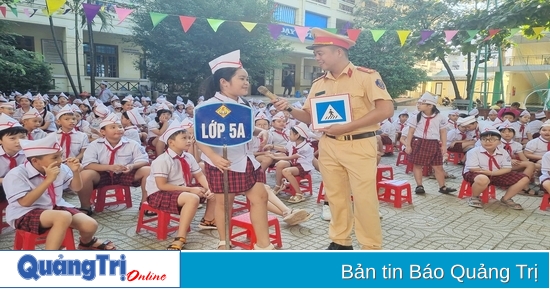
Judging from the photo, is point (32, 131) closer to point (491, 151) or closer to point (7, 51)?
point (491, 151)

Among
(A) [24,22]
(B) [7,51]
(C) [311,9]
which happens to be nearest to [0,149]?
(B) [7,51]

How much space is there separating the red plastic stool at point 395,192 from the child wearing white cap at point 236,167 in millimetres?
2637

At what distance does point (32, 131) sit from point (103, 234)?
2.39 m

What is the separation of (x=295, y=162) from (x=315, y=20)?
22.1m

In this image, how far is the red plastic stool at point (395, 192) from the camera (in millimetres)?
5359

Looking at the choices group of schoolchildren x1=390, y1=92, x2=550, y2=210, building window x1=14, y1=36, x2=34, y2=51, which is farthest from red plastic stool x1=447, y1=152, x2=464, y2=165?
building window x1=14, y1=36, x2=34, y2=51

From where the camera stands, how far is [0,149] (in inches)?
162

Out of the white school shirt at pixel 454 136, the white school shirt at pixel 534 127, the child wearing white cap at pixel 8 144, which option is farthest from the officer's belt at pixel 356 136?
the white school shirt at pixel 534 127

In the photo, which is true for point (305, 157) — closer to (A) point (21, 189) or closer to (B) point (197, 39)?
(A) point (21, 189)

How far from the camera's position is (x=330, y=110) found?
3.19m

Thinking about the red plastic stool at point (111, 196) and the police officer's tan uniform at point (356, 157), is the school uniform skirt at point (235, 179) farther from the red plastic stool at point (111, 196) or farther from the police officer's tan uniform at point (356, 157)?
the red plastic stool at point (111, 196)

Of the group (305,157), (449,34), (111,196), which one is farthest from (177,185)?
(449,34)

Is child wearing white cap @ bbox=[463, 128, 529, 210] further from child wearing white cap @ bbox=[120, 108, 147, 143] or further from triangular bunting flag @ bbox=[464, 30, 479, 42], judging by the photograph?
child wearing white cap @ bbox=[120, 108, 147, 143]

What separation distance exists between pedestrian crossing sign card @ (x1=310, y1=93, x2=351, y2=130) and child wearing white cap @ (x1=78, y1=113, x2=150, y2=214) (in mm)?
2442
